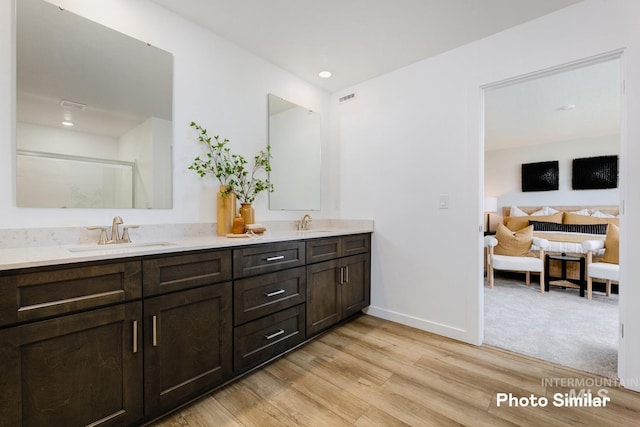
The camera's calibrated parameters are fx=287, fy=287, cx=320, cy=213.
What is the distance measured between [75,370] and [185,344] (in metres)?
0.44

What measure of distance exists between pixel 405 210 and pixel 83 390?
246 centimetres

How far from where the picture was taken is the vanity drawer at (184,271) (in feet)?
4.46

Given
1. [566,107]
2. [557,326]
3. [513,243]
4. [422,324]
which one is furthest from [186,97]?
[566,107]

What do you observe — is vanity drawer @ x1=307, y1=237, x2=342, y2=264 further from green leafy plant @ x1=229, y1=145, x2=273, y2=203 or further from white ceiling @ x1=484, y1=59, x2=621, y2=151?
white ceiling @ x1=484, y1=59, x2=621, y2=151

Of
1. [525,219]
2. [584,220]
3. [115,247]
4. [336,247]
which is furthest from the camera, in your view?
[525,219]

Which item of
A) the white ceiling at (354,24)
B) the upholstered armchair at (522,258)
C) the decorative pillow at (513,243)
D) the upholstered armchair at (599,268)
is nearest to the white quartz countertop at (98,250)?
the white ceiling at (354,24)

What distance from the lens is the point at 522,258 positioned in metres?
3.87

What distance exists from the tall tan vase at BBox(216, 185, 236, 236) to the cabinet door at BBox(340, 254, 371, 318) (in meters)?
1.02

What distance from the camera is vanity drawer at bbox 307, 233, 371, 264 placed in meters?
2.23

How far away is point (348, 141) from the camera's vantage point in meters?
3.12

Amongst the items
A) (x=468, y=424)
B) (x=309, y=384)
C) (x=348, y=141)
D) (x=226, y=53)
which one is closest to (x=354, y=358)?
(x=309, y=384)

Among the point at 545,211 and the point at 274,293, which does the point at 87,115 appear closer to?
the point at 274,293

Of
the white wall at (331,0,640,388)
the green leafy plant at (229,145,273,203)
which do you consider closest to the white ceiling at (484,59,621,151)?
the white wall at (331,0,640,388)

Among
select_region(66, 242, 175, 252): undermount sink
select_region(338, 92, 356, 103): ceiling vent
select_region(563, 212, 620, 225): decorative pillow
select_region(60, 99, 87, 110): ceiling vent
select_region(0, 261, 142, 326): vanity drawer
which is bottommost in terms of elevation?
select_region(0, 261, 142, 326): vanity drawer
